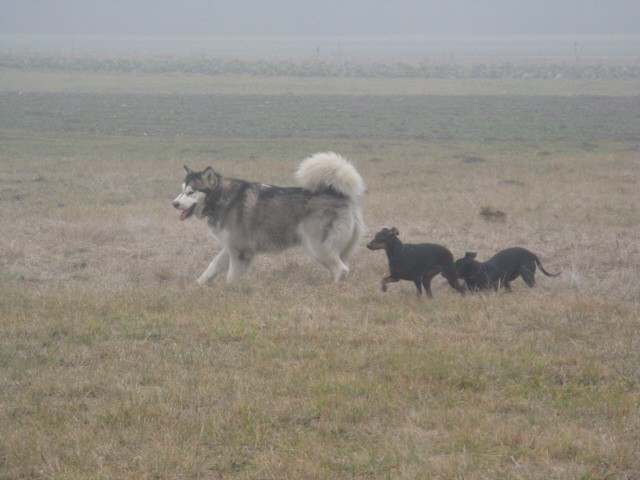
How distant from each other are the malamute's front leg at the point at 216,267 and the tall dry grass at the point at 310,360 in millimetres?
453

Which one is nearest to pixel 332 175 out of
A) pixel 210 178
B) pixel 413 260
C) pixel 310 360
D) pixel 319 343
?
pixel 210 178

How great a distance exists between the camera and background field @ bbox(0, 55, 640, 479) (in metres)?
4.93

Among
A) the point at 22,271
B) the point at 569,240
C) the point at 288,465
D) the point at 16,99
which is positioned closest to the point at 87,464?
the point at 288,465

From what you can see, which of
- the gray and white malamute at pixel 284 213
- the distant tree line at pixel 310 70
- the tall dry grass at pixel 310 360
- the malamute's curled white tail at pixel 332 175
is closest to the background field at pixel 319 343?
the tall dry grass at pixel 310 360

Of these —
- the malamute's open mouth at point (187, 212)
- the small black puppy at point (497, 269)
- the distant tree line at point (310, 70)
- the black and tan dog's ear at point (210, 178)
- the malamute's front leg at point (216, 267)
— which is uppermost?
the distant tree line at point (310, 70)

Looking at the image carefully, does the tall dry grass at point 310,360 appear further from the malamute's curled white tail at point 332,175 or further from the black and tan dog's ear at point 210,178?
the black and tan dog's ear at point 210,178

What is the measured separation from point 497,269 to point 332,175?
2.22m

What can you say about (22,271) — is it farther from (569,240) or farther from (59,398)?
(569,240)

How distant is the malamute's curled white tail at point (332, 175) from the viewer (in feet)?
33.0

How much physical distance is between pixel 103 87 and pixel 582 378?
47945 mm

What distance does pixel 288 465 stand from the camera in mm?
4754

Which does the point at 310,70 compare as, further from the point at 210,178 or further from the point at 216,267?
the point at 216,267

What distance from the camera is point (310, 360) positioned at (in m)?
6.63

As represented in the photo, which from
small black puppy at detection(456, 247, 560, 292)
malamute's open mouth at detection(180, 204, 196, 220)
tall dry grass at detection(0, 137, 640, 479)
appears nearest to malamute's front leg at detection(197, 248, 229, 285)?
tall dry grass at detection(0, 137, 640, 479)
